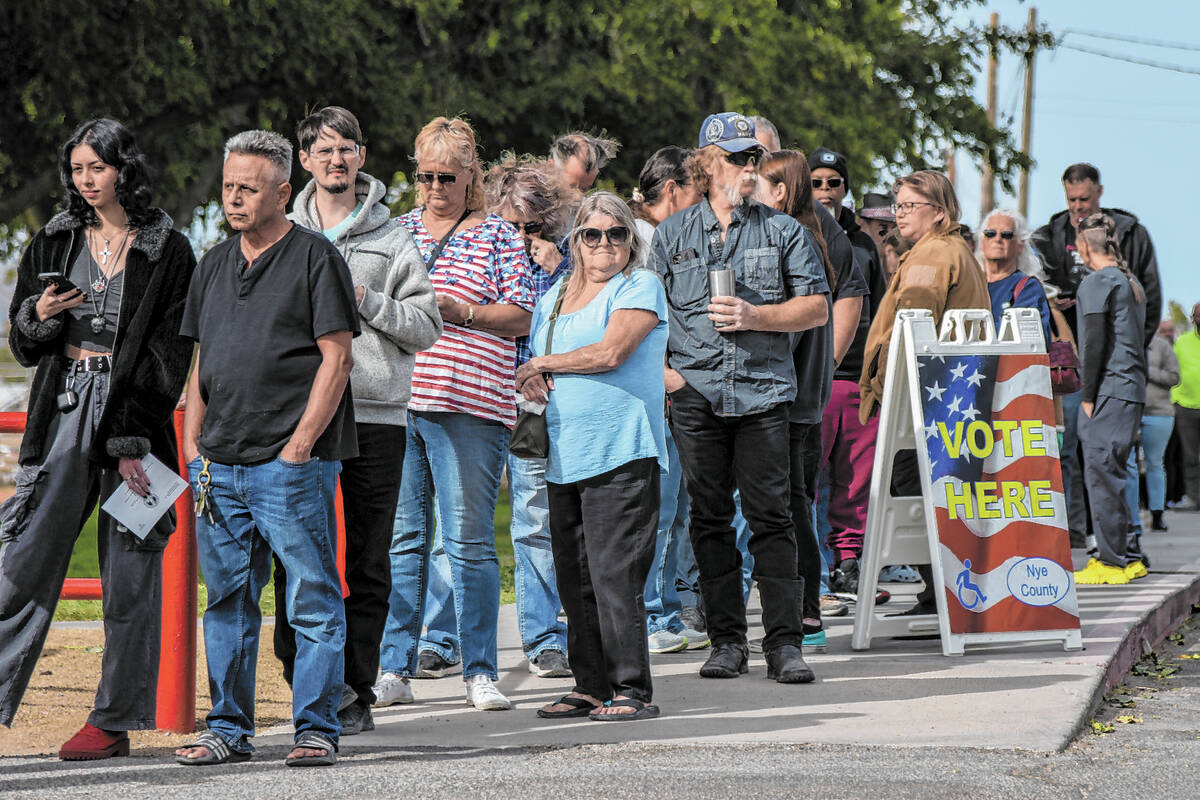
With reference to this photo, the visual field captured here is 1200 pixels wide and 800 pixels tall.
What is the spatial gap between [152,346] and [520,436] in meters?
1.23

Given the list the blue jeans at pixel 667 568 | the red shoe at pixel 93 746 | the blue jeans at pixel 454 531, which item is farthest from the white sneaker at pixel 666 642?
the red shoe at pixel 93 746

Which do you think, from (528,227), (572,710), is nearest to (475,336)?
(528,227)

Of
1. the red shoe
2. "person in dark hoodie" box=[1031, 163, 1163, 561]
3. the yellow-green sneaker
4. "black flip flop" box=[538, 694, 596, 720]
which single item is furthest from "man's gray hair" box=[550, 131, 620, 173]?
Answer: "person in dark hoodie" box=[1031, 163, 1163, 561]

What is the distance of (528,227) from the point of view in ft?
20.8

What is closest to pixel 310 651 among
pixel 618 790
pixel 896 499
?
pixel 618 790

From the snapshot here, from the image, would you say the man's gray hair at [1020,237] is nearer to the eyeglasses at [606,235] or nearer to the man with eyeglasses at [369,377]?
the eyeglasses at [606,235]

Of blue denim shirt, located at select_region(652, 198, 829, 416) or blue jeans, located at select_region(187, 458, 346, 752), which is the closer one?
blue jeans, located at select_region(187, 458, 346, 752)

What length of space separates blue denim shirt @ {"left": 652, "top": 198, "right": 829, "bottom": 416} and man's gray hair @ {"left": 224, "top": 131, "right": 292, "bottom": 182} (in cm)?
182

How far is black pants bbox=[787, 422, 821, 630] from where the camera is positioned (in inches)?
258

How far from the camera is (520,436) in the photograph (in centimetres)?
551

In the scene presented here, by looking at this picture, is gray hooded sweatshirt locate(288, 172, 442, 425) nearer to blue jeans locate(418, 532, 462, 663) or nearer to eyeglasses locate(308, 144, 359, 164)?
eyeglasses locate(308, 144, 359, 164)

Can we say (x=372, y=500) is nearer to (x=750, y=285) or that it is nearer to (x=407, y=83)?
(x=750, y=285)

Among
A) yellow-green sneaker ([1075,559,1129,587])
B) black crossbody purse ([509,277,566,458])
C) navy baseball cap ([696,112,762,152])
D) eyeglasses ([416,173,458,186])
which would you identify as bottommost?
yellow-green sneaker ([1075,559,1129,587])

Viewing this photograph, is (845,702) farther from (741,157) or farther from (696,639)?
(741,157)
